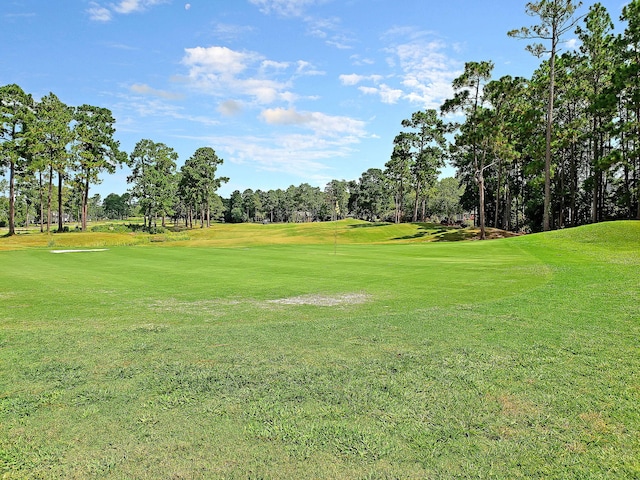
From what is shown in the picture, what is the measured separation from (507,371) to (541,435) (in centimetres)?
141

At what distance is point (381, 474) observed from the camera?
9.38ft

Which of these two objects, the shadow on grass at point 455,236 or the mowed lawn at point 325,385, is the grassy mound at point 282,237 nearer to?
the shadow on grass at point 455,236

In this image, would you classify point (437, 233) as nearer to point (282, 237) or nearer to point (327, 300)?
point (282, 237)

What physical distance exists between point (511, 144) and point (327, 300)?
37854 mm

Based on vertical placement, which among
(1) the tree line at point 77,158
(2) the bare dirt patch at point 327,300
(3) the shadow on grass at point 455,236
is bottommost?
(2) the bare dirt patch at point 327,300

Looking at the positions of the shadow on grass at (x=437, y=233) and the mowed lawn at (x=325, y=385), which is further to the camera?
the shadow on grass at (x=437, y=233)

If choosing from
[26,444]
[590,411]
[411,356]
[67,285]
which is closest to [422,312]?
[411,356]

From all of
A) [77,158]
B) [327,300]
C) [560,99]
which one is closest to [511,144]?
[560,99]

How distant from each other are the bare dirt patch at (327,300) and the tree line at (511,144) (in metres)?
15.2

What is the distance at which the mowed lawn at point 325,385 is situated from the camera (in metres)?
3.02

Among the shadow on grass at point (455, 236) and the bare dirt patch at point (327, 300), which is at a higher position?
the shadow on grass at point (455, 236)

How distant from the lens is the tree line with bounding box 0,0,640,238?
3300 centimetres

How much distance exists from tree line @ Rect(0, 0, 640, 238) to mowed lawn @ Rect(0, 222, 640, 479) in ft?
58.1

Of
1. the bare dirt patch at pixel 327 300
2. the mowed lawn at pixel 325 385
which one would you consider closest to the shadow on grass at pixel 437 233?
the mowed lawn at pixel 325 385
